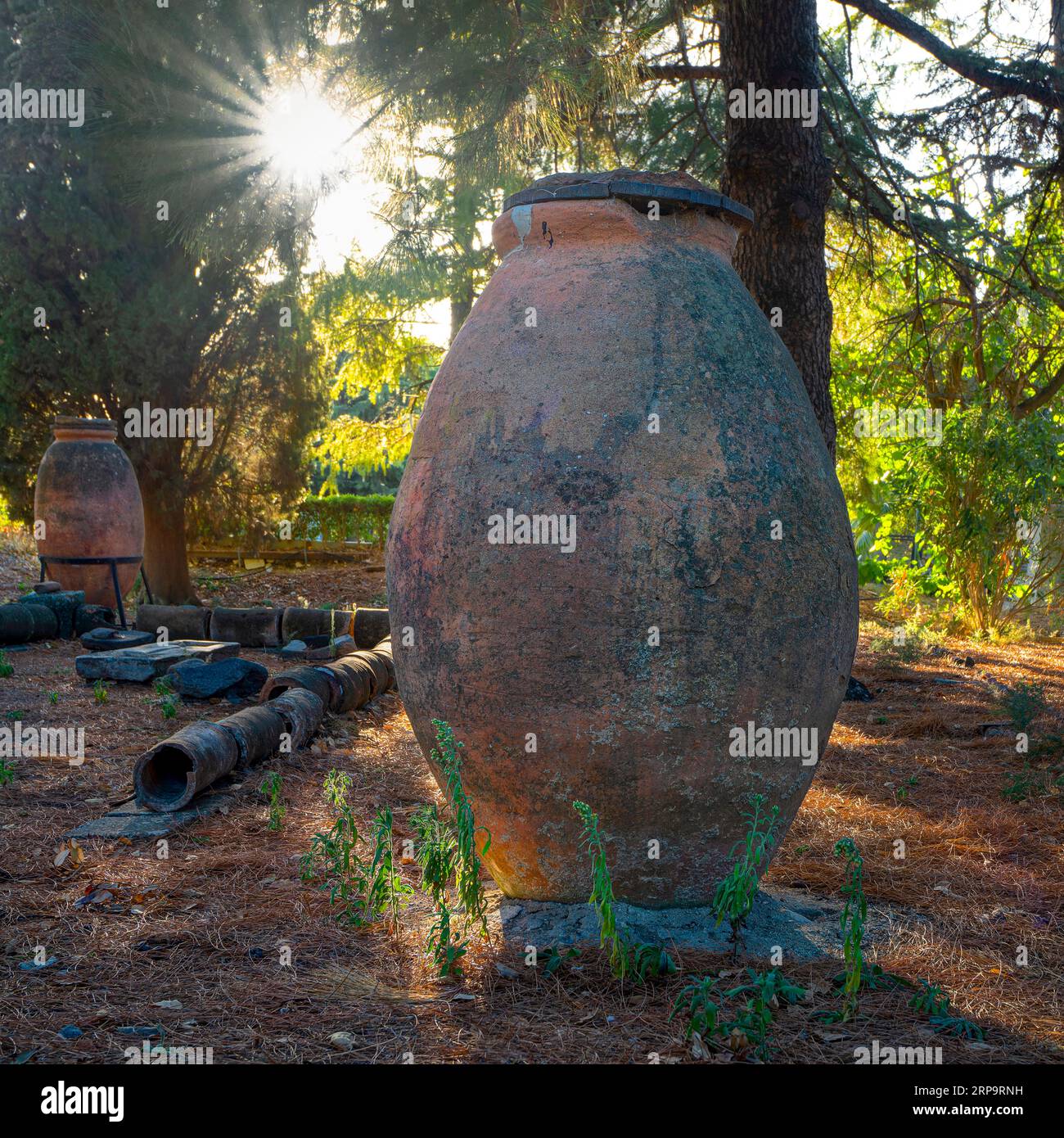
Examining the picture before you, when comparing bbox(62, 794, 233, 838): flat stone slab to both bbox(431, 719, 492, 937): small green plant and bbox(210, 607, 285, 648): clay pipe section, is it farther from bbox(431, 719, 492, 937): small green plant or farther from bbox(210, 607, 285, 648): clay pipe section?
bbox(210, 607, 285, 648): clay pipe section

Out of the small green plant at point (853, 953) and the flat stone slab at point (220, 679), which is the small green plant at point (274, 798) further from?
the small green plant at point (853, 953)

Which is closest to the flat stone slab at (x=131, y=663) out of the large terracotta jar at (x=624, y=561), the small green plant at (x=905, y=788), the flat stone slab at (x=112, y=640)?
the flat stone slab at (x=112, y=640)

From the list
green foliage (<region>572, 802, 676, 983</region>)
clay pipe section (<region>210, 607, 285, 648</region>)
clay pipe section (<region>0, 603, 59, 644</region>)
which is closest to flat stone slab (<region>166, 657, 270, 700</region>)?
clay pipe section (<region>210, 607, 285, 648</region>)

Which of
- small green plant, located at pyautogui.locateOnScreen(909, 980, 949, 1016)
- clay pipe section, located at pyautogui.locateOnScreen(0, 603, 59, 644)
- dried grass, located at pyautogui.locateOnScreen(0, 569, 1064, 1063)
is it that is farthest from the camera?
clay pipe section, located at pyautogui.locateOnScreen(0, 603, 59, 644)

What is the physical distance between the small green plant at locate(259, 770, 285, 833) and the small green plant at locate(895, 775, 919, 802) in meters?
3.01

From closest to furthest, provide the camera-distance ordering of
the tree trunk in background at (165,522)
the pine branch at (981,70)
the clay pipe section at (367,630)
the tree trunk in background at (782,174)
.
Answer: the pine branch at (981,70) < the tree trunk in background at (782,174) < the clay pipe section at (367,630) < the tree trunk in background at (165,522)

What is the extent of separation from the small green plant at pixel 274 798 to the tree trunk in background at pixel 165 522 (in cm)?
860

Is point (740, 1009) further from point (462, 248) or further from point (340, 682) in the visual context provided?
point (462, 248)

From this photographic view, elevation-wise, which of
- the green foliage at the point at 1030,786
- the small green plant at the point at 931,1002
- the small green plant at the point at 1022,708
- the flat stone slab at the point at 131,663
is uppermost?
the flat stone slab at the point at 131,663

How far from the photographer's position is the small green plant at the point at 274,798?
4.68m

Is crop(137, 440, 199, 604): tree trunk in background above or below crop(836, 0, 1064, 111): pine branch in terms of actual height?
below

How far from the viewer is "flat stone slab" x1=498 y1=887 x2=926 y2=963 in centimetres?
318

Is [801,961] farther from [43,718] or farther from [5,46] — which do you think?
[5,46]

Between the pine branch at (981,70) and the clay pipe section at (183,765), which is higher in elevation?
the pine branch at (981,70)
